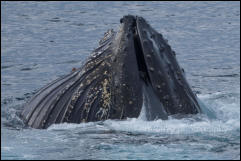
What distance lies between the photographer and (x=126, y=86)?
11703mm

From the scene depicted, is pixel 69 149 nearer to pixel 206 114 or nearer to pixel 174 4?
pixel 206 114

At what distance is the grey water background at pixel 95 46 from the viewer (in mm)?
11125

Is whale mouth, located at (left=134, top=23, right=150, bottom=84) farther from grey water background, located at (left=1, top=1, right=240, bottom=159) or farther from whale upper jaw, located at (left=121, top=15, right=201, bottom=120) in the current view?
grey water background, located at (left=1, top=1, right=240, bottom=159)

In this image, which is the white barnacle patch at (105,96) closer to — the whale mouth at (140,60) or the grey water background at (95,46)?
the grey water background at (95,46)

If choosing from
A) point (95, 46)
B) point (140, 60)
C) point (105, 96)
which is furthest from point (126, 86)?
point (95, 46)

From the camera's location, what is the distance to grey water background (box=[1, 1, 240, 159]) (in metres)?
11.1

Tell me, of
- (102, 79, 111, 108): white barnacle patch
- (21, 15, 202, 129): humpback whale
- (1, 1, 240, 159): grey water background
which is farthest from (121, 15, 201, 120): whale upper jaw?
(102, 79, 111, 108): white barnacle patch

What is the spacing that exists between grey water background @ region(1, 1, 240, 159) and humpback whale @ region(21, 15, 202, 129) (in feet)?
0.54

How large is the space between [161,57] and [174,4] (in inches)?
548

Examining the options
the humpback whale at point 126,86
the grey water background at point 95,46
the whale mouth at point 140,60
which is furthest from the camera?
the whale mouth at point 140,60

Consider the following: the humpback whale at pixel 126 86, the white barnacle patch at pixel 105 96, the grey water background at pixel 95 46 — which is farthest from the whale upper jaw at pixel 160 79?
the white barnacle patch at pixel 105 96

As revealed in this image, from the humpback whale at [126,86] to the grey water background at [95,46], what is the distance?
0.54ft

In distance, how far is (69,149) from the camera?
11.1m

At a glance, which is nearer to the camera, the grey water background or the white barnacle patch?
the grey water background
